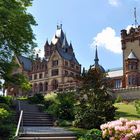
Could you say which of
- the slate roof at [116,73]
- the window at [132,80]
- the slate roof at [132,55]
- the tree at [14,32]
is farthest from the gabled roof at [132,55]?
the tree at [14,32]

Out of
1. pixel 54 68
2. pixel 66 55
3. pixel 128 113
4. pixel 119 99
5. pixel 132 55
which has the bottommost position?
pixel 128 113

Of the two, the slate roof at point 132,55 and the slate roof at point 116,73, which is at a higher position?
the slate roof at point 132,55

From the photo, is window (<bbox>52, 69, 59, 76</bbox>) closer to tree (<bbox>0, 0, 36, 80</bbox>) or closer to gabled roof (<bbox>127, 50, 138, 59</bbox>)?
gabled roof (<bbox>127, 50, 138, 59</bbox>)

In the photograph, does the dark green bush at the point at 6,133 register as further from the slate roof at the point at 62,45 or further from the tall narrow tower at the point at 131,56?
the slate roof at the point at 62,45

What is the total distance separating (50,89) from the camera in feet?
283

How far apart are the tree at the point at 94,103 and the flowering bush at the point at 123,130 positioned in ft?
42.4

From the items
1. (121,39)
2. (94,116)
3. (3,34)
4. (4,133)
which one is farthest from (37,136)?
(121,39)

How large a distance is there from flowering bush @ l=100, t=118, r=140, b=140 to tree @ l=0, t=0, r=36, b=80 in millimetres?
12779

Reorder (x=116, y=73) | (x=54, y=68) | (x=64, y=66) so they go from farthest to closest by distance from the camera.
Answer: (x=54, y=68)
(x=64, y=66)
(x=116, y=73)

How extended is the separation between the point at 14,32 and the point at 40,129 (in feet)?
22.2

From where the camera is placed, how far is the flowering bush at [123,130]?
1130cm

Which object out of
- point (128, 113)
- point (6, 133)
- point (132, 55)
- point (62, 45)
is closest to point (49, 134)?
point (6, 133)

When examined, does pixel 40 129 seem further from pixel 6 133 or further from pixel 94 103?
pixel 94 103

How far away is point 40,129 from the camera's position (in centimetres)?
2364
